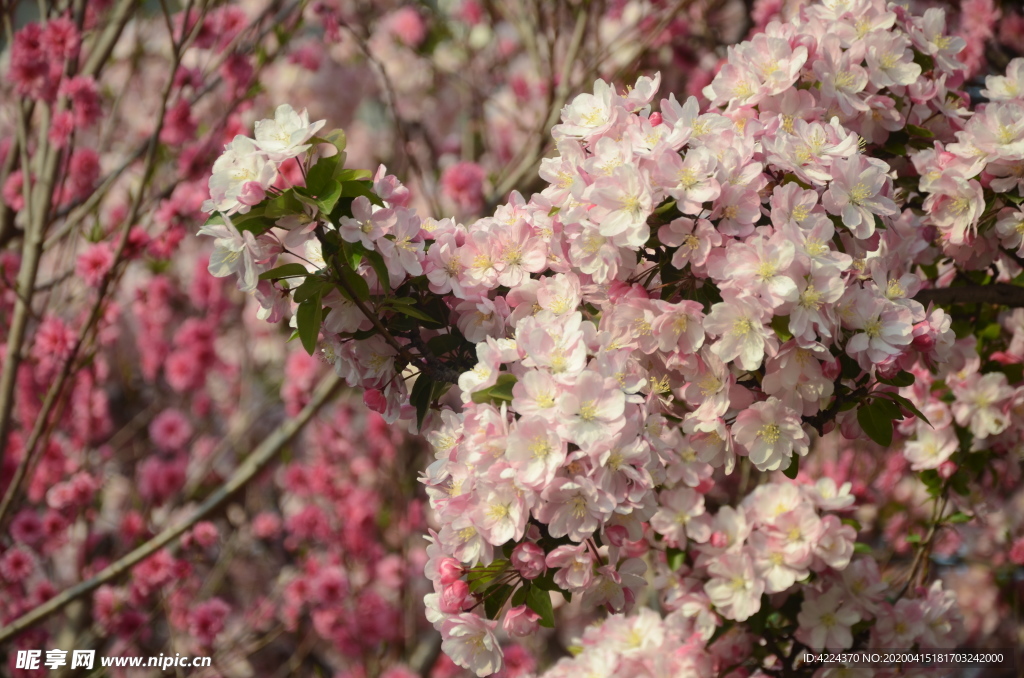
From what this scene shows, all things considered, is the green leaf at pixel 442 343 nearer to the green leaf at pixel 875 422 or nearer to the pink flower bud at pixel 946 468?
the green leaf at pixel 875 422

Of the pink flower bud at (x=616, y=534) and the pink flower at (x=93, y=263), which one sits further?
the pink flower at (x=93, y=263)

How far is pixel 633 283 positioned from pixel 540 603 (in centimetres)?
54

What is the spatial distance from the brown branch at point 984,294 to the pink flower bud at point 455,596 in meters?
1.15

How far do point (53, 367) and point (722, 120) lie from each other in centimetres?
290

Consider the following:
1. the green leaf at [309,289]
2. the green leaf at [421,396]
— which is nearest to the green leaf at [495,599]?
the green leaf at [421,396]

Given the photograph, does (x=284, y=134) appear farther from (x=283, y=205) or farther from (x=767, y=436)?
(x=767, y=436)

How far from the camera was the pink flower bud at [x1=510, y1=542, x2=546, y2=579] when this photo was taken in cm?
122

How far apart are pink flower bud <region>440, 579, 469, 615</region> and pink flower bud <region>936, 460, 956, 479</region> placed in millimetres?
1414

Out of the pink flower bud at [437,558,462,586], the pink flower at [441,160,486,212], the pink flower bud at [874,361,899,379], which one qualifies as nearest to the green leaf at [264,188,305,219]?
the pink flower bud at [437,558,462,586]

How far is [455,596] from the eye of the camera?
1.29 metres

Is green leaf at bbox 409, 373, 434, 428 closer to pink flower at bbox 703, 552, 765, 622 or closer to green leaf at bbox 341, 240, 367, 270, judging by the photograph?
green leaf at bbox 341, 240, 367, 270

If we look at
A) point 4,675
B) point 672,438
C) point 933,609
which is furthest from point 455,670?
point 672,438

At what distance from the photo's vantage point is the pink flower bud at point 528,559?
1223 mm

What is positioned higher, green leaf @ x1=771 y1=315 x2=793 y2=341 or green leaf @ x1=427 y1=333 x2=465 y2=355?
green leaf @ x1=771 y1=315 x2=793 y2=341
